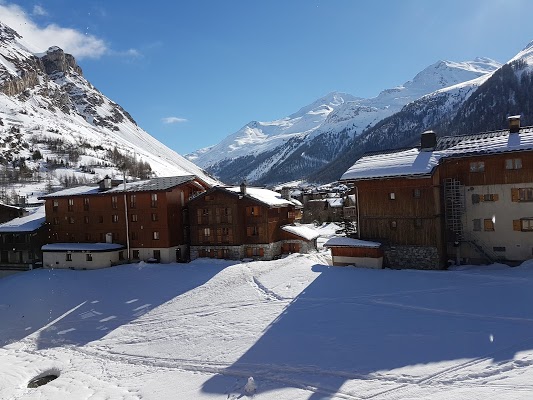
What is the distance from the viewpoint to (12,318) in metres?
33.9

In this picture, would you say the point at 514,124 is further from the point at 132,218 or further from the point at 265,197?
the point at 132,218

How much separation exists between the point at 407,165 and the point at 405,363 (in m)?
21.2

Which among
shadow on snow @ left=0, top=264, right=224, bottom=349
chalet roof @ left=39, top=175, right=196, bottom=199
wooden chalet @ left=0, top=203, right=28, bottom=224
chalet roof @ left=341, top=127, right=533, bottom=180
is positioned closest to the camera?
shadow on snow @ left=0, top=264, right=224, bottom=349

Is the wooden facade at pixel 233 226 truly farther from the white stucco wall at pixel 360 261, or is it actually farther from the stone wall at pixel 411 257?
the stone wall at pixel 411 257

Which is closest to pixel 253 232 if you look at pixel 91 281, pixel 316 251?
pixel 316 251

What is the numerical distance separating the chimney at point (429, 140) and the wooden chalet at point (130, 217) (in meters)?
26.2

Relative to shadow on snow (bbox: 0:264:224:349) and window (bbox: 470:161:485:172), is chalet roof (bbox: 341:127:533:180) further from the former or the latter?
shadow on snow (bbox: 0:264:224:349)

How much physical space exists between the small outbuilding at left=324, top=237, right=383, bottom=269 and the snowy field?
6.97 ft

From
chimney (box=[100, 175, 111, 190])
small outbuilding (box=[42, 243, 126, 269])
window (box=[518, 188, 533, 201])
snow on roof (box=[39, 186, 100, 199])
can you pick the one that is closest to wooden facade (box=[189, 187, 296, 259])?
small outbuilding (box=[42, 243, 126, 269])

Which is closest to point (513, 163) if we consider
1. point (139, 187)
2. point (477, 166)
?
point (477, 166)

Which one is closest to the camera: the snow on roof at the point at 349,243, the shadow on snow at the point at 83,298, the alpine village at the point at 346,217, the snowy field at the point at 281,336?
the snowy field at the point at 281,336

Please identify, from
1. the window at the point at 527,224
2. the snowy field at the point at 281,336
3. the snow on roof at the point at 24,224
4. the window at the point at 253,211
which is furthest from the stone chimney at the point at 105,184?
the window at the point at 527,224

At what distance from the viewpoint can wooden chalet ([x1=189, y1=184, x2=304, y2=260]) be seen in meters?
45.1

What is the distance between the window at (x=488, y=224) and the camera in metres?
33.8
